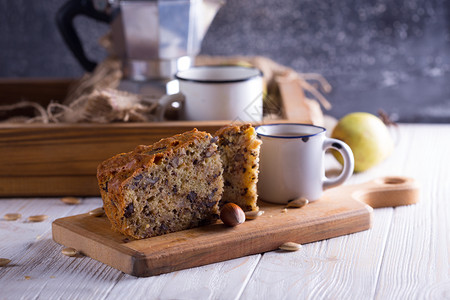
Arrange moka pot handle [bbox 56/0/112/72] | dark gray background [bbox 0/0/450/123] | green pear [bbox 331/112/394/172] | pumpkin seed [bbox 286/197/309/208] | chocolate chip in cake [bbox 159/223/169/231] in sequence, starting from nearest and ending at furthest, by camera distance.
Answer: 1. chocolate chip in cake [bbox 159/223/169/231]
2. pumpkin seed [bbox 286/197/309/208]
3. green pear [bbox 331/112/394/172]
4. moka pot handle [bbox 56/0/112/72]
5. dark gray background [bbox 0/0/450/123]

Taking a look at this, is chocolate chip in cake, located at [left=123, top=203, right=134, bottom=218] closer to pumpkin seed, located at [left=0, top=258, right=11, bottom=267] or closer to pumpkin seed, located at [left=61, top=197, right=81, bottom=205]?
pumpkin seed, located at [left=0, top=258, right=11, bottom=267]

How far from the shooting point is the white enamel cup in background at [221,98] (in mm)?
1254

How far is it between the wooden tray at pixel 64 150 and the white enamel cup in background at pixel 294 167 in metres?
0.16

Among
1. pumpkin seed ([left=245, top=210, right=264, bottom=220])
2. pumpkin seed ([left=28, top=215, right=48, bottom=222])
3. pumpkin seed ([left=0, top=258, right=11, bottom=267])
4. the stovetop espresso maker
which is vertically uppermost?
the stovetop espresso maker

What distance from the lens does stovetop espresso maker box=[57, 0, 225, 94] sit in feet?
4.80

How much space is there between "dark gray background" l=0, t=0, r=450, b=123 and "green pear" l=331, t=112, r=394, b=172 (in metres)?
0.54

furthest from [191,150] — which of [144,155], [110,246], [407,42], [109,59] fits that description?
[407,42]

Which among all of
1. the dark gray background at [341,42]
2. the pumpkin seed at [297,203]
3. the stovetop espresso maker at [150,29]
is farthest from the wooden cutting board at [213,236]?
the dark gray background at [341,42]

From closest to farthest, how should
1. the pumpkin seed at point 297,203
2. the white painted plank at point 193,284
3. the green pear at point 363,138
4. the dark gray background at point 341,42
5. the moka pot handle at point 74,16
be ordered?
1. the white painted plank at point 193,284
2. the pumpkin seed at point 297,203
3. the green pear at point 363,138
4. the moka pot handle at point 74,16
5. the dark gray background at point 341,42

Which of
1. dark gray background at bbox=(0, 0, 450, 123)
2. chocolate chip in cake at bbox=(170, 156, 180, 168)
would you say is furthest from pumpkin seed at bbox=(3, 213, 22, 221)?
dark gray background at bbox=(0, 0, 450, 123)

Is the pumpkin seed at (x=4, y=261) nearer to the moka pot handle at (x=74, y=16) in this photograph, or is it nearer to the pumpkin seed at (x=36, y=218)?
the pumpkin seed at (x=36, y=218)

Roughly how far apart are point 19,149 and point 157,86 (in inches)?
14.3

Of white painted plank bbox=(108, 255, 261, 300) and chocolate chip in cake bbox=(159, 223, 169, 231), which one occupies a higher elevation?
chocolate chip in cake bbox=(159, 223, 169, 231)

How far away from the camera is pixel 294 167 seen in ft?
3.58
